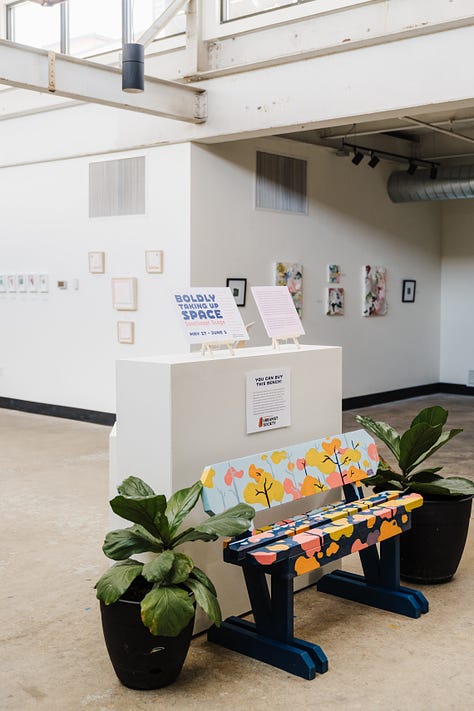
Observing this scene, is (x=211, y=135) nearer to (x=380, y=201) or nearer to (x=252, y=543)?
(x=380, y=201)

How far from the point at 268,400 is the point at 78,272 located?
17.0 feet

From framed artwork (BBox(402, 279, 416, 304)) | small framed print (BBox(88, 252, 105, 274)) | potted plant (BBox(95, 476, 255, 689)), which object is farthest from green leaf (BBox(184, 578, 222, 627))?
framed artwork (BBox(402, 279, 416, 304))

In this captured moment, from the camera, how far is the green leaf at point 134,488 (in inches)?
120

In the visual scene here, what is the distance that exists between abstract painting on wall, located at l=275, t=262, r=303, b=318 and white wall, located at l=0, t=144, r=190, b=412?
1303mm

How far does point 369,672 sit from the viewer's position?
119 inches

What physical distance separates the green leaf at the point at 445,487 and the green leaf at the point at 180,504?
1.27 metres

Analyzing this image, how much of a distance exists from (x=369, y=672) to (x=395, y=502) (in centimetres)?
85

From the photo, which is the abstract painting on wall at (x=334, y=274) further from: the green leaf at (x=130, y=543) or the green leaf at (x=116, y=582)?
the green leaf at (x=116, y=582)

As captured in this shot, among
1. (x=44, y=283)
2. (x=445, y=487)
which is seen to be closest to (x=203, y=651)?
(x=445, y=487)

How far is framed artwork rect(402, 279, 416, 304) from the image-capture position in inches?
409

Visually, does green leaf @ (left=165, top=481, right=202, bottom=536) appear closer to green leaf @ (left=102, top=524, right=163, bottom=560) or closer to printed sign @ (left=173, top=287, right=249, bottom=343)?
green leaf @ (left=102, top=524, right=163, bottom=560)

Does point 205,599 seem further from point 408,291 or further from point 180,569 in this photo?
point 408,291

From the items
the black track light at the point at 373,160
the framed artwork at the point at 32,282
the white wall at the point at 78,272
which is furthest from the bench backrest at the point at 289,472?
the black track light at the point at 373,160

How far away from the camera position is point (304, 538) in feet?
10.3
